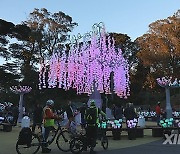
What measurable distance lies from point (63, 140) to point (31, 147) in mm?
1326

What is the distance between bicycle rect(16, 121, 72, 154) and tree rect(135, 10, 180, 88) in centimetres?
3729

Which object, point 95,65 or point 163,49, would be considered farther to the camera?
point 163,49

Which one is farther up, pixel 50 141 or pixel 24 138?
pixel 24 138

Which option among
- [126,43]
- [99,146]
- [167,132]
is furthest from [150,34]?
[99,146]

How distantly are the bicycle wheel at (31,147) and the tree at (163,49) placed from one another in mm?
38284

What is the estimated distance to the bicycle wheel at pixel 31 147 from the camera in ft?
32.8

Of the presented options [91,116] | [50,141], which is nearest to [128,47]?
[50,141]

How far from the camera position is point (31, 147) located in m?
10.1

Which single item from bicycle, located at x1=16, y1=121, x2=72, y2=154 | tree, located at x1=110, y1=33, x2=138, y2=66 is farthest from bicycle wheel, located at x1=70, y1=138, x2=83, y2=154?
tree, located at x1=110, y1=33, x2=138, y2=66

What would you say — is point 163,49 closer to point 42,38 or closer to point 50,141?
point 42,38

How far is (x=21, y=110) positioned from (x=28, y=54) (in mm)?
17099

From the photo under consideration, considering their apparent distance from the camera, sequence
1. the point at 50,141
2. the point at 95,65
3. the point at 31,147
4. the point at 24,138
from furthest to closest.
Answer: the point at 95,65 → the point at 50,141 → the point at 31,147 → the point at 24,138

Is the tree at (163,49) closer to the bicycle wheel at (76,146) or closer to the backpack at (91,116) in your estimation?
Answer: the backpack at (91,116)

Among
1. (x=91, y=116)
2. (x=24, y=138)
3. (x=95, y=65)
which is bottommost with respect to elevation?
(x=24, y=138)
